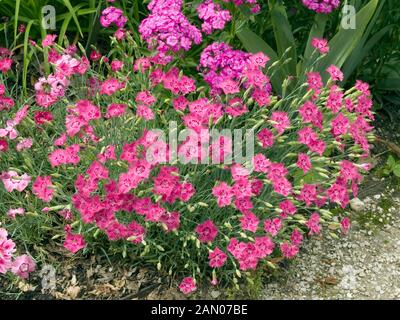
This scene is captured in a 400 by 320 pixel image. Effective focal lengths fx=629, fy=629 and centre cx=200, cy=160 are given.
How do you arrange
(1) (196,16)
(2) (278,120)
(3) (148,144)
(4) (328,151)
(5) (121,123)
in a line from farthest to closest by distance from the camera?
(1) (196,16) < (4) (328,151) < (5) (121,123) < (2) (278,120) < (3) (148,144)

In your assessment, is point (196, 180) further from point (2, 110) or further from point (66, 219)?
point (2, 110)

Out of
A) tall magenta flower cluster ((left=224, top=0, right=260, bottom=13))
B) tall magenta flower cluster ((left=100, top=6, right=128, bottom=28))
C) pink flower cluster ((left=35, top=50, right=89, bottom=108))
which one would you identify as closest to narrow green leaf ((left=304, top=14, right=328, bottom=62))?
tall magenta flower cluster ((left=224, top=0, right=260, bottom=13))

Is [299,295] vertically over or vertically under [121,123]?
under

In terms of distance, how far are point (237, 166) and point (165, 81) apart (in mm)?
507

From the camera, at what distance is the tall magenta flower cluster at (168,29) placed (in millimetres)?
2740

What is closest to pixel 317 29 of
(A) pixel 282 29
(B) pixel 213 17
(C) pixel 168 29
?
(A) pixel 282 29

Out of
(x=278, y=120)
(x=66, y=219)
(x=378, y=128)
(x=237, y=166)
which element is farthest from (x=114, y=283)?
(x=378, y=128)

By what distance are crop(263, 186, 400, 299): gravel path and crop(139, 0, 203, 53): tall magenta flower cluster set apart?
1.12 m

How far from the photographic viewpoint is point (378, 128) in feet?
12.3

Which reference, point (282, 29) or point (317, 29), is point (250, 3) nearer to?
point (282, 29)

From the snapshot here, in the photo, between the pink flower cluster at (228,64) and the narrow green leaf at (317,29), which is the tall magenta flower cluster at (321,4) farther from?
the pink flower cluster at (228,64)

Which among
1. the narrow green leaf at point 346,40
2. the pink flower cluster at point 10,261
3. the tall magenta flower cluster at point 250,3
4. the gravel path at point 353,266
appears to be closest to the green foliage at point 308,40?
the narrow green leaf at point 346,40

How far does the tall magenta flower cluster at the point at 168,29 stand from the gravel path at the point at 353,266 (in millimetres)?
1123

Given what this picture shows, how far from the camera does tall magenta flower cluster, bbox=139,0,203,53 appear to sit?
2740 mm
